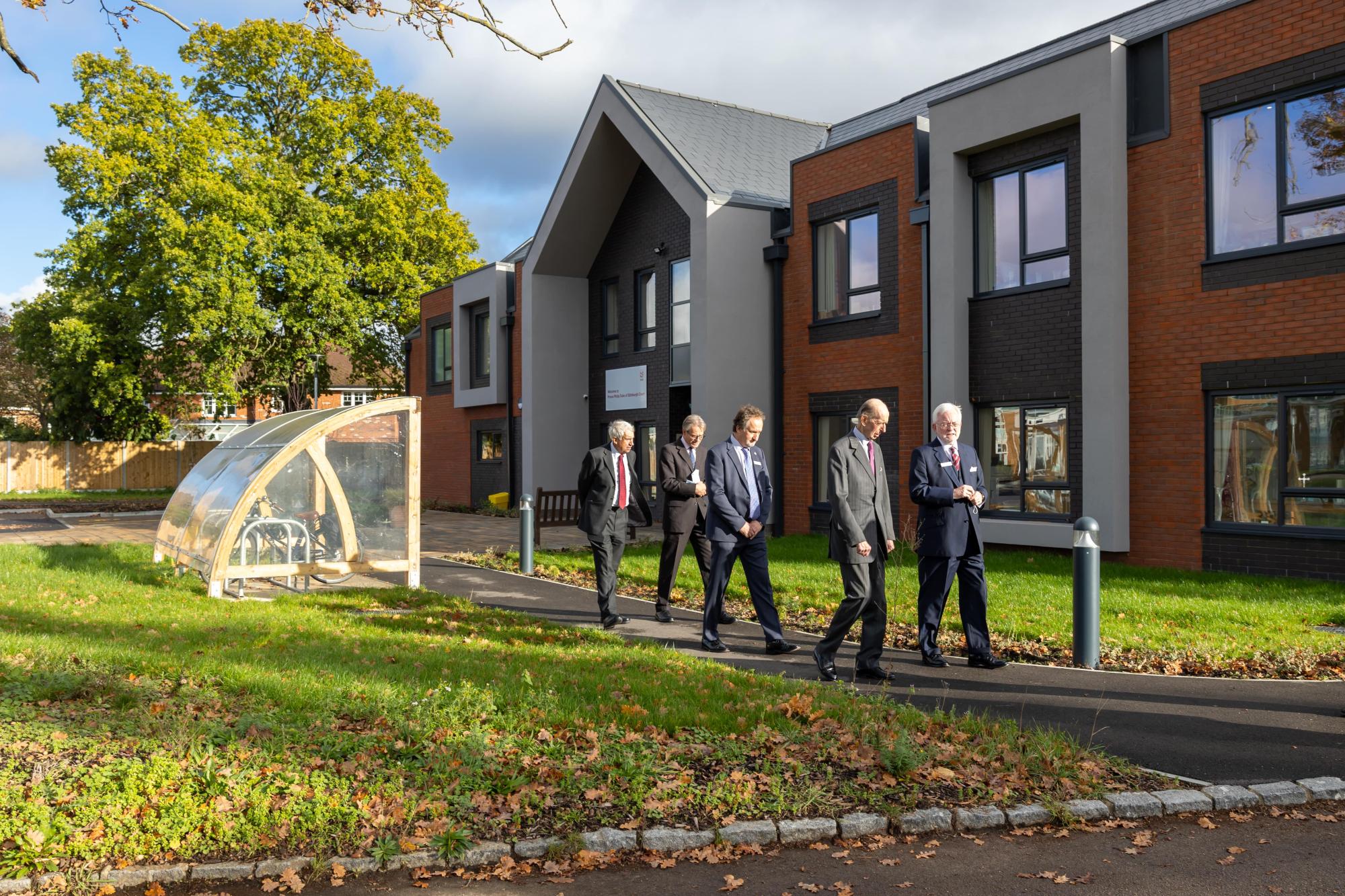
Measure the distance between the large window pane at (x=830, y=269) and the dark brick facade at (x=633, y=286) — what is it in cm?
357

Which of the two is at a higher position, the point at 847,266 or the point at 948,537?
the point at 847,266

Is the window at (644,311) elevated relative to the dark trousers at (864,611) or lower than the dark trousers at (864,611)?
elevated

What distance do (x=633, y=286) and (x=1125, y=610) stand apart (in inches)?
623

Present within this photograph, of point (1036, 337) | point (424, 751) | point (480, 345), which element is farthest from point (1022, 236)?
point (480, 345)

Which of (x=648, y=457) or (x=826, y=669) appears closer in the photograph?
(x=826, y=669)

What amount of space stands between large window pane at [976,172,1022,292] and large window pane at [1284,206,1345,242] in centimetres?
370

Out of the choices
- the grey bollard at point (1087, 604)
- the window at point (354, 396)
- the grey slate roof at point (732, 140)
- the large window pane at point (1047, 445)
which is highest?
the grey slate roof at point (732, 140)

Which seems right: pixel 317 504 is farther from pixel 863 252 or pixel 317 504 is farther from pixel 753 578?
pixel 863 252

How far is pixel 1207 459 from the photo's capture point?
12.8 metres

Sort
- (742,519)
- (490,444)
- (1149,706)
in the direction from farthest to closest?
(490,444) < (742,519) < (1149,706)

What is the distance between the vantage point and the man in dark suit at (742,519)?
857 cm

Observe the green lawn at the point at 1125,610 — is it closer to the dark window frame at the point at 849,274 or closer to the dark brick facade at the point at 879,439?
the dark brick facade at the point at 879,439

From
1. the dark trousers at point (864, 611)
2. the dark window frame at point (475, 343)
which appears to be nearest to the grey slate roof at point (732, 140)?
the dark window frame at point (475, 343)

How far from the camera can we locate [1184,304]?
13047 millimetres
